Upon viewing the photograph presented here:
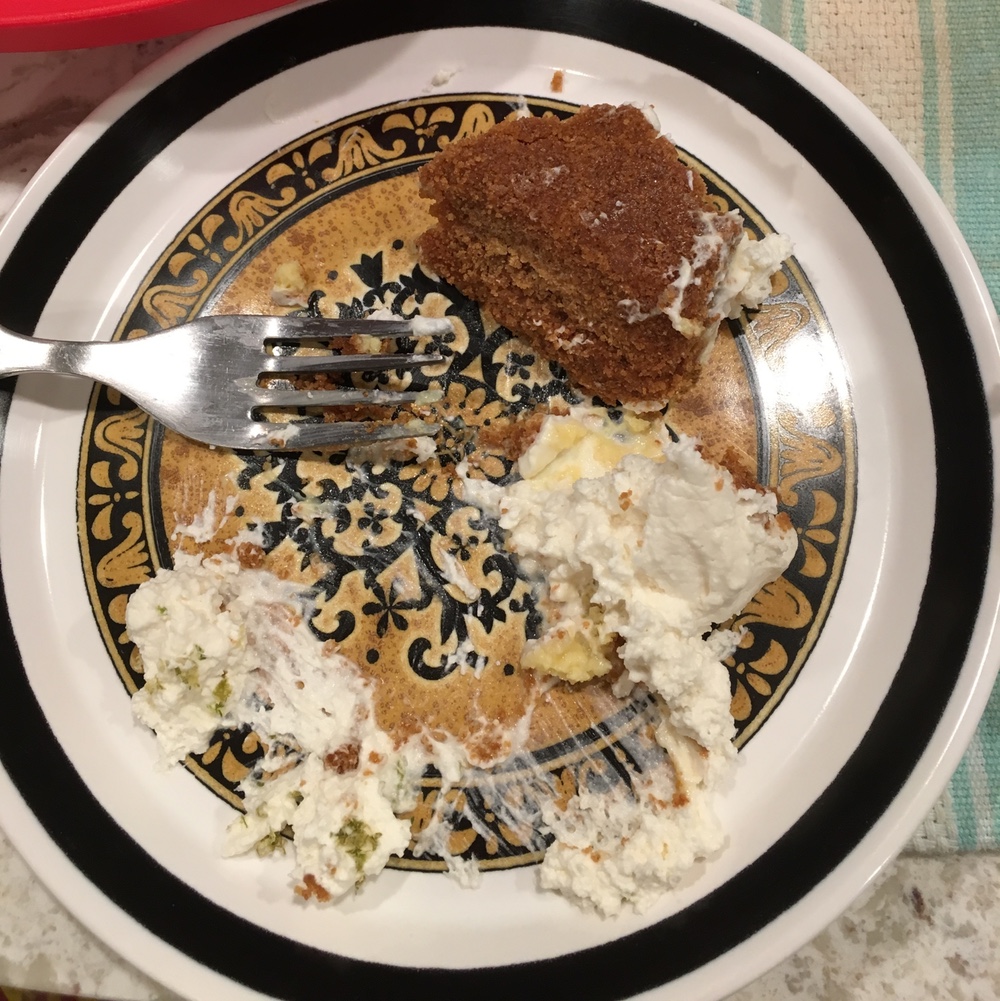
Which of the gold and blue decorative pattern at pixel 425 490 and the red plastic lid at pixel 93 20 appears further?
the gold and blue decorative pattern at pixel 425 490

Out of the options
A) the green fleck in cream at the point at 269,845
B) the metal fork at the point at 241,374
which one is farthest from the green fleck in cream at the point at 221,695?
the metal fork at the point at 241,374

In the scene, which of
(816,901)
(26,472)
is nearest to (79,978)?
(26,472)

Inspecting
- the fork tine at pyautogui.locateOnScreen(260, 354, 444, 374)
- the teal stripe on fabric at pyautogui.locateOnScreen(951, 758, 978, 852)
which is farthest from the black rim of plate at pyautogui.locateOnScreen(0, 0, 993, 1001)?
the fork tine at pyautogui.locateOnScreen(260, 354, 444, 374)

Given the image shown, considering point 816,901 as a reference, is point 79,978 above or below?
below

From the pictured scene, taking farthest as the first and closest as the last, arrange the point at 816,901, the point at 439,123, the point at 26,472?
the point at 439,123 < the point at 26,472 < the point at 816,901

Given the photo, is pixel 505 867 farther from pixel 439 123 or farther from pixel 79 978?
pixel 439 123

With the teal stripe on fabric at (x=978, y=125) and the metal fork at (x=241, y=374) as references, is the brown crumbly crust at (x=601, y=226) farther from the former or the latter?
the teal stripe on fabric at (x=978, y=125)
